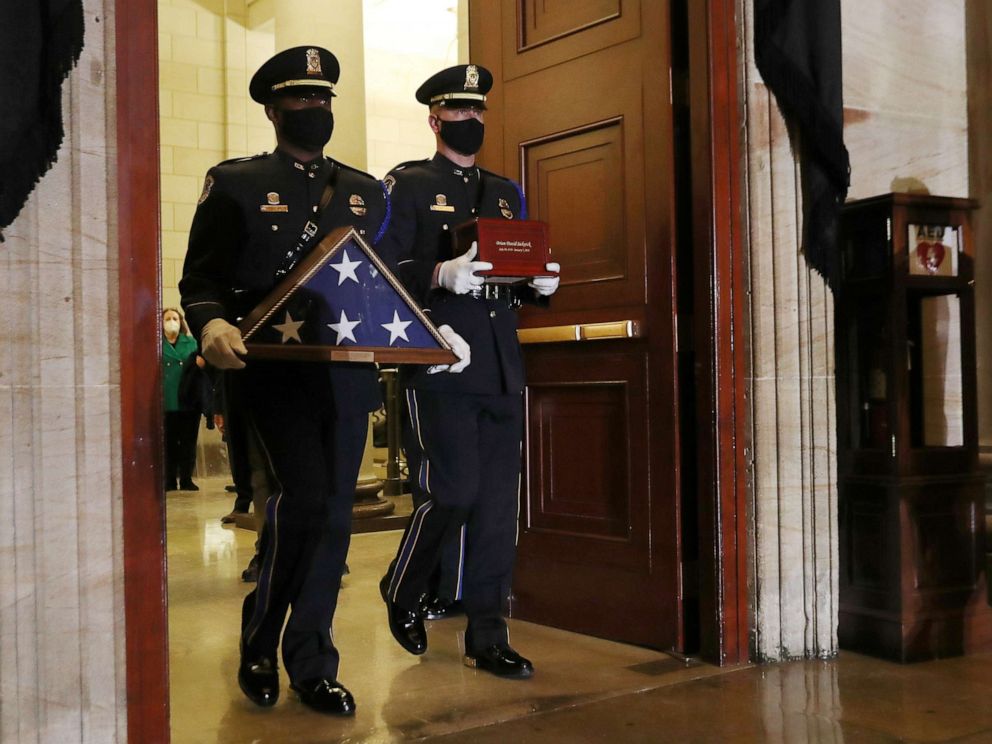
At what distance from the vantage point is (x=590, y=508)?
159 inches

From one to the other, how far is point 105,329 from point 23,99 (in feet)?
1.65

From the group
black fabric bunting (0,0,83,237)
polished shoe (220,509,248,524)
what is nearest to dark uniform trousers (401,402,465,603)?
black fabric bunting (0,0,83,237)

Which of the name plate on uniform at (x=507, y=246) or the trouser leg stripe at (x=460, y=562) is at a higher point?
the name plate on uniform at (x=507, y=246)

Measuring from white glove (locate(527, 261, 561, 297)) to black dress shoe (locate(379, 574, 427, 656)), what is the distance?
1.13 m

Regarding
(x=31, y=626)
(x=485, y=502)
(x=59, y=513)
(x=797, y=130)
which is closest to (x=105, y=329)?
(x=59, y=513)

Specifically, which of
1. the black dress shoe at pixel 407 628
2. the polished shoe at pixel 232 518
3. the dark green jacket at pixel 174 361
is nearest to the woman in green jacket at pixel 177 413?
the dark green jacket at pixel 174 361

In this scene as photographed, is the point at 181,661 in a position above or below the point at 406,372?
below

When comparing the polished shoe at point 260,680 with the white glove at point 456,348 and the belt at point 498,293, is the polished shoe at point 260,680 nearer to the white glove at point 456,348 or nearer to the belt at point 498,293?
the white glove at point 456,348

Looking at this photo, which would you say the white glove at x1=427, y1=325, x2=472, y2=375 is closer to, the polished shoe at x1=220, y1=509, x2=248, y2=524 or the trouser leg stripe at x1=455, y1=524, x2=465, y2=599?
the trouser leg stripe at x1=455, y1=524, x2=465, y2=599

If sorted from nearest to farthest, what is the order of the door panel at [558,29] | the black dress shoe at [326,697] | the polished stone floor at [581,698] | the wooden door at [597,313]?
1. the polished stone floor at [581,698]
2. the black dress shoe at [326,697]
3. the wooden door at [597,313]
4. the door panel at [558,29]

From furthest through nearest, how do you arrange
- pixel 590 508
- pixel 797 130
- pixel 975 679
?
pixel 590 508, pixel 797 130, pixel 975 679

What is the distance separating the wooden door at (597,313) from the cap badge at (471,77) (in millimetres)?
605

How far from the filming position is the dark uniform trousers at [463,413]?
3508 mm

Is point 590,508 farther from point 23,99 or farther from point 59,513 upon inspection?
point 23,99
